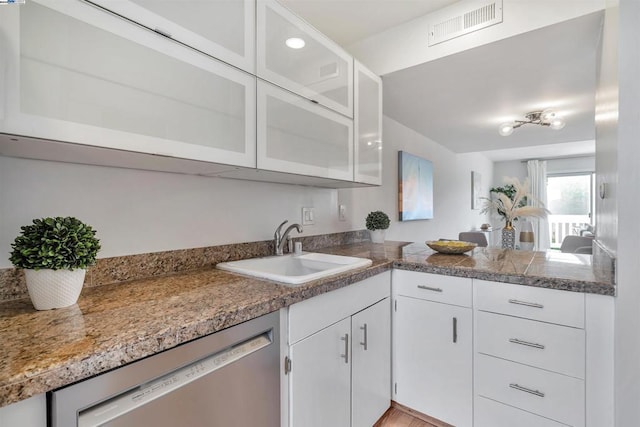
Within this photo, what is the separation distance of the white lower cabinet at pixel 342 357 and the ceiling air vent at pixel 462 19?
1474 millimetres

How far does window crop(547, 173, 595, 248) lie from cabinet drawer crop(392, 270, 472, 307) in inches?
246

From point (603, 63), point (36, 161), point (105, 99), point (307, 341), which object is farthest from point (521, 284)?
point (36, 161)

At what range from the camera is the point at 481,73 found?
6.74 feet

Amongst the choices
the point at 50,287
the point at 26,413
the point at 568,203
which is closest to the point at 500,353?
the point at 26,413

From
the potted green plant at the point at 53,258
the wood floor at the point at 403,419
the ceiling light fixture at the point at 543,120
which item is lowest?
the wood floor at the point at 403,419

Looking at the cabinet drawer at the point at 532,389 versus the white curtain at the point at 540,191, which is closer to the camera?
the cabinet drawer at the point at 532,389

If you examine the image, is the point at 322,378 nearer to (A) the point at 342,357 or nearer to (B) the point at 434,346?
(A) the point at 342,357

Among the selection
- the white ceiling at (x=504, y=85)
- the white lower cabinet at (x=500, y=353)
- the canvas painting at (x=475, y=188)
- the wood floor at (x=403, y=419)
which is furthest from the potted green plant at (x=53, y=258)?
the canvas painting at (x=475, y=188)

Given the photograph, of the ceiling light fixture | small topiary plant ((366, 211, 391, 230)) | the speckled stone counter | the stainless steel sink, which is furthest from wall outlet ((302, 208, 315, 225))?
the ceiling light fixture

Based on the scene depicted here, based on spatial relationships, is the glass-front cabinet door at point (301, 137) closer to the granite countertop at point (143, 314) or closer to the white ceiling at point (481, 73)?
the granite countertop at point (143, 314)

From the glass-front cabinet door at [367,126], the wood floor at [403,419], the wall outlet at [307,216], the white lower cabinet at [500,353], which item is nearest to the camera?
the white lower cabinet at [500,353]

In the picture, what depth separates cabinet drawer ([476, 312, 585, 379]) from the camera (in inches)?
46.3

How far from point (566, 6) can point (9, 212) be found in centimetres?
246

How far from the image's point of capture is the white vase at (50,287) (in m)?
0.78
